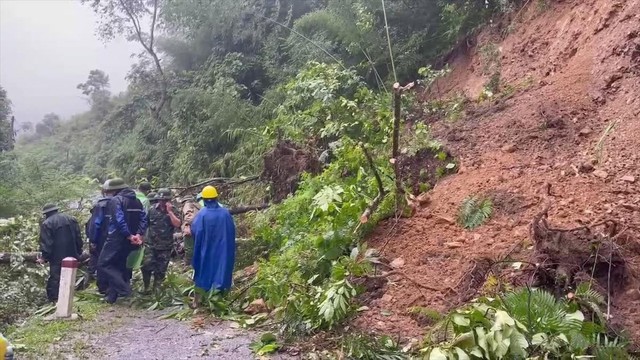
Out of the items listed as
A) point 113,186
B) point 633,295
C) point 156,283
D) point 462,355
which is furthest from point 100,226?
point 633,295

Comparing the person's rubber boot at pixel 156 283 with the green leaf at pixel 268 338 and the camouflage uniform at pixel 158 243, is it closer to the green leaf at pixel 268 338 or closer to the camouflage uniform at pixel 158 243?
the camouflage uniform at pixel 158 243

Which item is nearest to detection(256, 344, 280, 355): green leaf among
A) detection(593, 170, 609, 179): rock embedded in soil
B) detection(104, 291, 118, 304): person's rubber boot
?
detection(104, 291, 118, 304): person's rubber boot

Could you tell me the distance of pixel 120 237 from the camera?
28.6 feet

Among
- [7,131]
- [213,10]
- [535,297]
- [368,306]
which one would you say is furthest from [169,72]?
[535,297]

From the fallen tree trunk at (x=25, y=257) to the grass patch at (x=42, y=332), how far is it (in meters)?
1.31

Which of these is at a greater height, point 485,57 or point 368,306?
point 485,57

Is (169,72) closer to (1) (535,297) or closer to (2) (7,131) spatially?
(2) (7,131)

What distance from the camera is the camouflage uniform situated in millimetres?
9039

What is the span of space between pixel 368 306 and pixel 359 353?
1089mm

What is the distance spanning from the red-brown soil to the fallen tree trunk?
453cm

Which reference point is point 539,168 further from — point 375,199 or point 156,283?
point 156,283

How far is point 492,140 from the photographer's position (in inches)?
350

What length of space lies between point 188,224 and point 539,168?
17.8 ft

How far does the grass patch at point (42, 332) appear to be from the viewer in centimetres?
643
